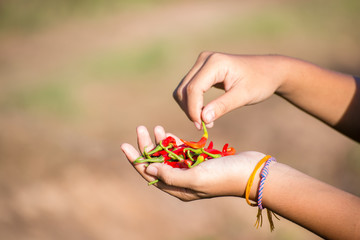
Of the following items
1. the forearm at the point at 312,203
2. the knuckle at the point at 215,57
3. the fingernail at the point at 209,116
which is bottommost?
→ the forearm at the point at 312,203

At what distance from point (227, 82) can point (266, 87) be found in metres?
0.35

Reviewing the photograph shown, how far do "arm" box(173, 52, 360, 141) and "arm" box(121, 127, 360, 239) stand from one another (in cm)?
35

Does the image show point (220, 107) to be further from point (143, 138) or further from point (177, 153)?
point (143, 138)

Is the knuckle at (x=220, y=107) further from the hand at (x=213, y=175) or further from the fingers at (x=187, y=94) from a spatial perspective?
the hand at (x=213, y=175)

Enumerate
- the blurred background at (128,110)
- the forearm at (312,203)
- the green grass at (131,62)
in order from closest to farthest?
Result: the forearm at (312,203), the blurred background at (128,110), the green grass at (131,62)

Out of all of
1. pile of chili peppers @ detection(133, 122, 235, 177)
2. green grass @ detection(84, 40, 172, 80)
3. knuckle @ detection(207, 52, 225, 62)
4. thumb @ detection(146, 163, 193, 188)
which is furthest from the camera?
green grass @ detection(84, 40, 172, 80)

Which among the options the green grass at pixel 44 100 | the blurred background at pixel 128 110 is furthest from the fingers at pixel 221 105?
the green grass at pixel 44 100

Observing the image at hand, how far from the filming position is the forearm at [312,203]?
7.95ft

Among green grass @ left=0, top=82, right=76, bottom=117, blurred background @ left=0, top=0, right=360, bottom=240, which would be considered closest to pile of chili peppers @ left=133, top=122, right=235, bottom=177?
blurred background @ left=0, top=0, right=360, bottom=240

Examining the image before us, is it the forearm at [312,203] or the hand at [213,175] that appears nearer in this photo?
the forearm at [312,203]

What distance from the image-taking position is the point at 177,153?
10.4ft

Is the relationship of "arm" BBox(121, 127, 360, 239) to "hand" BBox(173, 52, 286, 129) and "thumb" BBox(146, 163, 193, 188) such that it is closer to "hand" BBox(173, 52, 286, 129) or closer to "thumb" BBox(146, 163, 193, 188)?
"thumb" BBox(146, 163, 193, 188)

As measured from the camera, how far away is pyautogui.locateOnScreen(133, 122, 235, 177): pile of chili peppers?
10.1 ft

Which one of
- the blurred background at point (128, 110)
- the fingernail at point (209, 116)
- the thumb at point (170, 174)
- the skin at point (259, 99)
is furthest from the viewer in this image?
the blurred background at point (128, 110)
